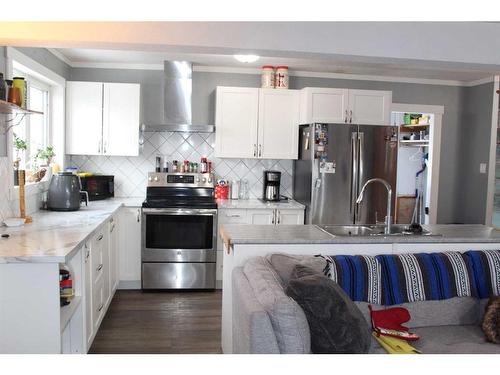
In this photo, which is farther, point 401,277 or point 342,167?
point 342,167

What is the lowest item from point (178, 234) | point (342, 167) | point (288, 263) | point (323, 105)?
point (178, 234)

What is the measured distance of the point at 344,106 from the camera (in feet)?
15.5

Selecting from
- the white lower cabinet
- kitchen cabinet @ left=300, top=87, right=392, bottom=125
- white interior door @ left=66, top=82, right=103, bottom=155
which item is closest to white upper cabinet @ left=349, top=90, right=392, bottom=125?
kitchen cabinet @ left=300, top=87, right=392, bottom=125

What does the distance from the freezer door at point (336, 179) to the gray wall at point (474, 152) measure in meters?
1.80

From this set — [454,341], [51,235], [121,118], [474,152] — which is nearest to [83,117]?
[121,118]

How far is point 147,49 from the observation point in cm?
267

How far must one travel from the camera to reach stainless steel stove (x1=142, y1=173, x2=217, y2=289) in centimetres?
441

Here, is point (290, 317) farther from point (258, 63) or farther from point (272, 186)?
point (258, 63)

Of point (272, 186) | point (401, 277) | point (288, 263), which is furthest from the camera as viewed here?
point (272, 186)

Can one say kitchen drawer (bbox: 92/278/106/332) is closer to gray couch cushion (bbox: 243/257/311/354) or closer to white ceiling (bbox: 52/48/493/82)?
gray couch cushion (bbox: 243/257/311/354)

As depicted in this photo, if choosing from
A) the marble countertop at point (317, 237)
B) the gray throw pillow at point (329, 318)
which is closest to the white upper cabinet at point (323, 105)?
the marble countertop at point (317, 237)

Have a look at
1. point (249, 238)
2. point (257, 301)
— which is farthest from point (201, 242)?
point (257, 301)

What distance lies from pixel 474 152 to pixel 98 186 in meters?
4.39
